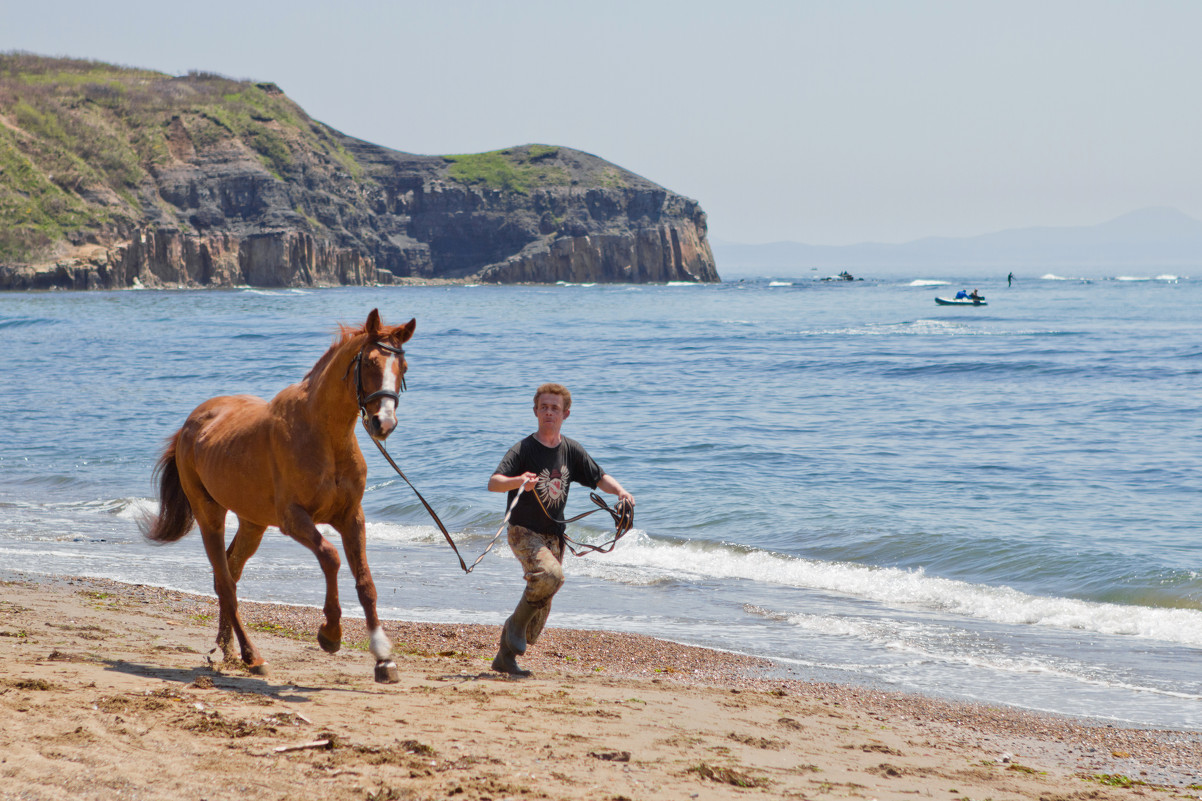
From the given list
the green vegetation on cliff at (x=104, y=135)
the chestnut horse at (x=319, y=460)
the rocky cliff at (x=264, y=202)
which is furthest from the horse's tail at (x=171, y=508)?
the green vegetation on cliff at (x=104, y=135)

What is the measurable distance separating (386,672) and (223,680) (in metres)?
0.91

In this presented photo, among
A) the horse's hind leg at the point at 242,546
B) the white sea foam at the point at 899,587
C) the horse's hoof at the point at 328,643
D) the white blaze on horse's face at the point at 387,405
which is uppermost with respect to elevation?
the white blaze on horse's face at the point at 387,405

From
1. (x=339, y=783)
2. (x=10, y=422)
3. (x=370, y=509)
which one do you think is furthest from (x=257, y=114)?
(x=339, y=783)

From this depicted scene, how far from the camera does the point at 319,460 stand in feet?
18.8

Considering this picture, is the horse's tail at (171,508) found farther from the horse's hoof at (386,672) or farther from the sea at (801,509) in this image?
the horse's hoof at (386,672)

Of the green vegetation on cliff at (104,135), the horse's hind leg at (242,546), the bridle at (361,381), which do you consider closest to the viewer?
the bridle at (361,381)

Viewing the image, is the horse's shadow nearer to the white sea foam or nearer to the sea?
the sea

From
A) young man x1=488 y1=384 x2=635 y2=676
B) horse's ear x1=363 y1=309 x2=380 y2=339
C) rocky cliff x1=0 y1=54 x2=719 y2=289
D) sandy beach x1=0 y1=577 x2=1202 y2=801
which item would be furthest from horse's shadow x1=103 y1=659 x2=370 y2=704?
rocky cliff x1=0 y1=54 x2=719 y2=289

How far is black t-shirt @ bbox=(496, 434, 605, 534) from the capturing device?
6.27 metres

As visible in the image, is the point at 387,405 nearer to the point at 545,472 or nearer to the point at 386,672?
the point at 545,472

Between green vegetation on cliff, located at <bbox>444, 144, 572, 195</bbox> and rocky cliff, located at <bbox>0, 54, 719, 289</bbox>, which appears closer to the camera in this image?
rocky cliff, located at <bbox>0, 54, 719, 289</bbox>

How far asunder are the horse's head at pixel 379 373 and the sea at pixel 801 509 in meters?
3.67

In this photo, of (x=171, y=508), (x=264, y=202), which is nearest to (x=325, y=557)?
(x=171, y=508)

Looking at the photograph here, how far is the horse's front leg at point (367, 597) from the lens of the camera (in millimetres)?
5766
